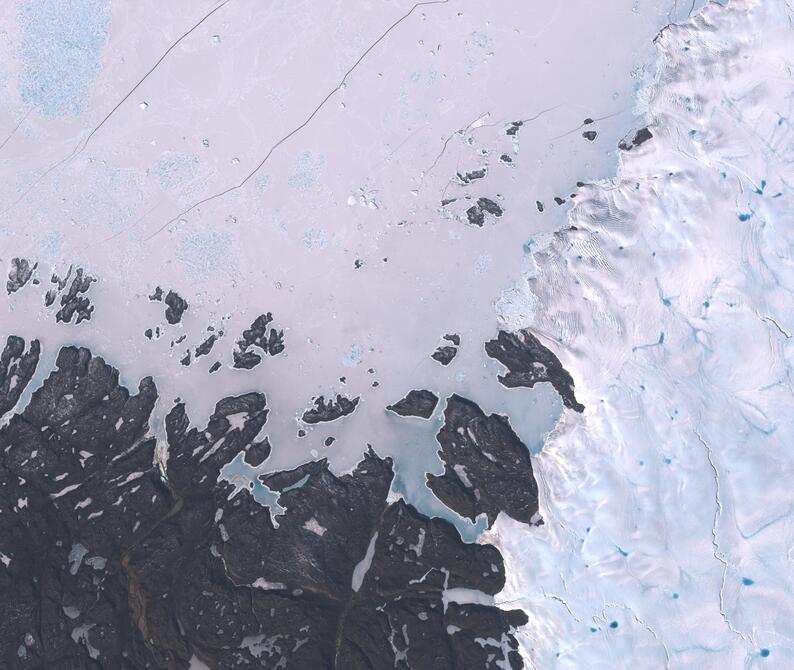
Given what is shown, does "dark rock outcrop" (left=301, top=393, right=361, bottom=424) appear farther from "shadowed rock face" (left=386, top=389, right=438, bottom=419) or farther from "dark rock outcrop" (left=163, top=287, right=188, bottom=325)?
"dark rock outcrop" (left=163, top=287, right=188, bottom=325)

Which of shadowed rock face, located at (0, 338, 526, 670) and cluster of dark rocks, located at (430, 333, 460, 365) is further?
cluster of dark rocks, located at (430, 333, 460, 365)

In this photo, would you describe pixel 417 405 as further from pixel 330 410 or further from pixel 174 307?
Answer: pixel 174 307

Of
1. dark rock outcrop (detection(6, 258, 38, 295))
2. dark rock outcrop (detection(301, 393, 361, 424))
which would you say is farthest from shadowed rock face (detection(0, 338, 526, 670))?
dark rock outcrop (detection(6, 258, 38, 295))

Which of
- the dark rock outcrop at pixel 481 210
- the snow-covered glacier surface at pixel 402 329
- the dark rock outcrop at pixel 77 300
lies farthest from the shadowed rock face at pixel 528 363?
the dark rock outcrop at pixel 77 300

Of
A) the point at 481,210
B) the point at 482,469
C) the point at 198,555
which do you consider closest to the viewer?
the point at 198,555

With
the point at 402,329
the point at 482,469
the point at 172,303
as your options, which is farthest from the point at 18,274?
the point at 482,469

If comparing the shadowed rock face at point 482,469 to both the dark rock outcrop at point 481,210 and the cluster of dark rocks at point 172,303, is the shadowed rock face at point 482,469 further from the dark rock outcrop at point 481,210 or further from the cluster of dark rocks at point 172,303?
the cluster of dark rocks at point 172,303

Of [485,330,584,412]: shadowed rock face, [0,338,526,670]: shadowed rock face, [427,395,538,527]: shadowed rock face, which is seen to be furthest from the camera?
[485,330,584,412]: shadowed rock face
